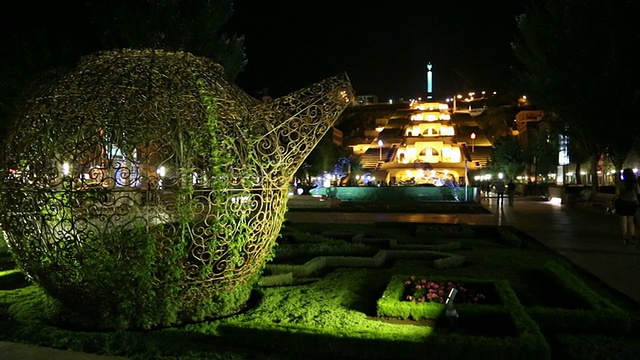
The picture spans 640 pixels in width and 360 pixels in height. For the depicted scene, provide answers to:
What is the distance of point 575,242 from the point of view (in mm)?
15977

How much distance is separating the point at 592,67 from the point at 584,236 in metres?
11.3

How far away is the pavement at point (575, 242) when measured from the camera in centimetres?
631

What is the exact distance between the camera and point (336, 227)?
1984cm

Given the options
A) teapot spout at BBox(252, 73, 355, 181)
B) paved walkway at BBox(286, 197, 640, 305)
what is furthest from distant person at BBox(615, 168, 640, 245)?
teapot spout at BBox(252, 73, 355, 181)

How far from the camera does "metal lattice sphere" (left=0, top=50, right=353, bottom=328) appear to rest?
6.79m

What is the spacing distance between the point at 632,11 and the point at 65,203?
23.0 m

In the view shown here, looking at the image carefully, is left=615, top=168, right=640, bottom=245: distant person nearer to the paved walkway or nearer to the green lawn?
the paved walkway

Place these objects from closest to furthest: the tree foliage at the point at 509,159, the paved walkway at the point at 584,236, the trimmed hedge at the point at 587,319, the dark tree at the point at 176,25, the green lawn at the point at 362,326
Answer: the green lawn at the point at 362,326 < the trimmed hedge at the point at 587,319 < the paved walkway at the point at 584,236 < the dark tree at the point at 176,25 < the tree foliage at the point at 509,159

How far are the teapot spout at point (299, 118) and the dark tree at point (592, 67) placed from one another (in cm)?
1903

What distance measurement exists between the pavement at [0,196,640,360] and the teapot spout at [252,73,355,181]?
3.39 meters

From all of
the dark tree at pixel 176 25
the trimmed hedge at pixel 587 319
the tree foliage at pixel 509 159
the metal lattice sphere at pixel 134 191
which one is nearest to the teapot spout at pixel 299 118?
the metal lattice sphere at pixel 134 191

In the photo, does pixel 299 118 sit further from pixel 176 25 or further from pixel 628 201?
pixel 176 25

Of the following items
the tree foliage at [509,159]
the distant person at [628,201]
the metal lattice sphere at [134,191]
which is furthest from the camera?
the tree foliage at [509,159]

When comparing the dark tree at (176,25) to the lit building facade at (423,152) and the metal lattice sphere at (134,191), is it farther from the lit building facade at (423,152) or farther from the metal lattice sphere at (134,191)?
the lit building facade at (423,152)
